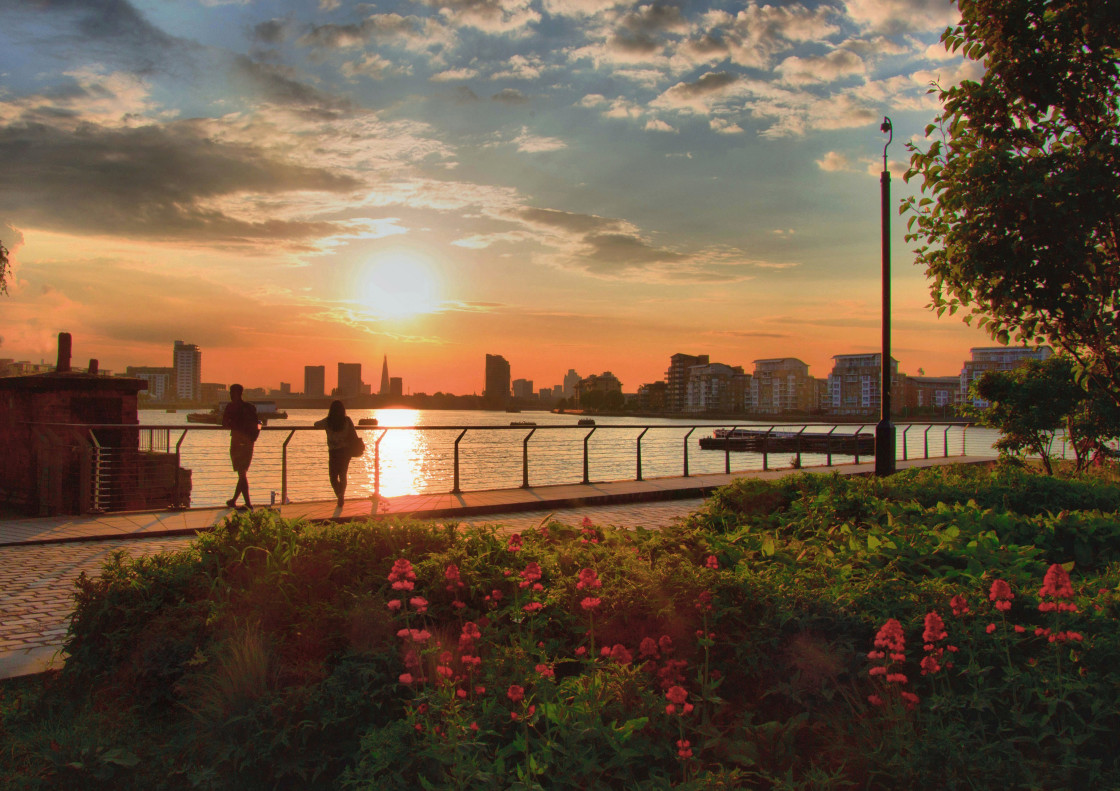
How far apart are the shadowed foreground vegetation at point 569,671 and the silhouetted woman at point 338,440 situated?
700cm

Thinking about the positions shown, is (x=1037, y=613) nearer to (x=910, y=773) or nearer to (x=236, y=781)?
(x=910, y=773)

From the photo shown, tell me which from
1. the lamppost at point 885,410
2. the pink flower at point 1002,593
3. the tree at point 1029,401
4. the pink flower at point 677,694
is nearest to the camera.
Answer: the pink flower at point 677,694

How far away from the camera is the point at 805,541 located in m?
5.57

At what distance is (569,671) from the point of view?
3797 mm

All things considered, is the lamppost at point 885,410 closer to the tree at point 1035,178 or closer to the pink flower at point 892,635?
the tree at point 1035,178

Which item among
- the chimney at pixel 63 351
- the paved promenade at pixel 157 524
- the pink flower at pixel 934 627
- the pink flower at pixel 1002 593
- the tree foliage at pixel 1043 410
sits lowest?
the paved promenade at pixel 157 524

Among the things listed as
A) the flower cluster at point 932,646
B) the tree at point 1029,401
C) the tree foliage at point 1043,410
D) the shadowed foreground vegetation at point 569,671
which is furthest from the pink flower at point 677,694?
the tree at point 1029,401

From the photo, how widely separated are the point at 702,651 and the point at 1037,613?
185 centimetres

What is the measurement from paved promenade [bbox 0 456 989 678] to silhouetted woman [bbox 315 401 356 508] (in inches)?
18.1

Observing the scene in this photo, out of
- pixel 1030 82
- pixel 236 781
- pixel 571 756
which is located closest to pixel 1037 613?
pixel 571 756

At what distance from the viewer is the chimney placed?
14359 millimetres

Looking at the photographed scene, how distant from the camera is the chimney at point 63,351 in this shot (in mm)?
14359

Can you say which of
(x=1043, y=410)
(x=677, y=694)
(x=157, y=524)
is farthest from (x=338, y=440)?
(x=1043, y=410)

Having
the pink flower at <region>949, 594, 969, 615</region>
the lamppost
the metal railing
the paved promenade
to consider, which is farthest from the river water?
the pink flower at <region>949, 594, 969, 615</region>
